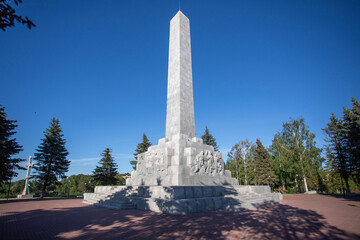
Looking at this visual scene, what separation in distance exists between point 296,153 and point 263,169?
5138mm

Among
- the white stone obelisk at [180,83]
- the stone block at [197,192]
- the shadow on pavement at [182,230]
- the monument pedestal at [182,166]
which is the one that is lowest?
the shadow on pavement at [182,230]

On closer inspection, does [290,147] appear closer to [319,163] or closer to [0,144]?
[319,163]

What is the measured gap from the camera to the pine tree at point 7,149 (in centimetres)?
1861

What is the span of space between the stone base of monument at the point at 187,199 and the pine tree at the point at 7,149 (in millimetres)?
13070

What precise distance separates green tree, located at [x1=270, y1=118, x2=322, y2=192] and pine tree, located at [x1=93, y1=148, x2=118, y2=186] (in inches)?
1027

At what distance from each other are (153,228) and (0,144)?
70.2ft

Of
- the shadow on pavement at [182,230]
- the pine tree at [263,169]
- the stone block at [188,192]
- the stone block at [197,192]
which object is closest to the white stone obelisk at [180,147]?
the stone block at [197,192]

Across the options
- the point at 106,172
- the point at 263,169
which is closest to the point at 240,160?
the point at 263,169

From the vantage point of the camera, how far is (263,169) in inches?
1117

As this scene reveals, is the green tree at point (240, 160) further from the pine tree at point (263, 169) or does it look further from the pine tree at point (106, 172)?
the pine tree at point (106, 172)

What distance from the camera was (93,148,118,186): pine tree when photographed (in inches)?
1164

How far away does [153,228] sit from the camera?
18.5 feet

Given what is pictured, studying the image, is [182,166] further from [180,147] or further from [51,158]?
[51,158]

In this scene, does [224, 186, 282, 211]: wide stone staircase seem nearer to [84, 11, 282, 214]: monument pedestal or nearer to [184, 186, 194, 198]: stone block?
[84, 11, 282, 214]: monument pedestal
